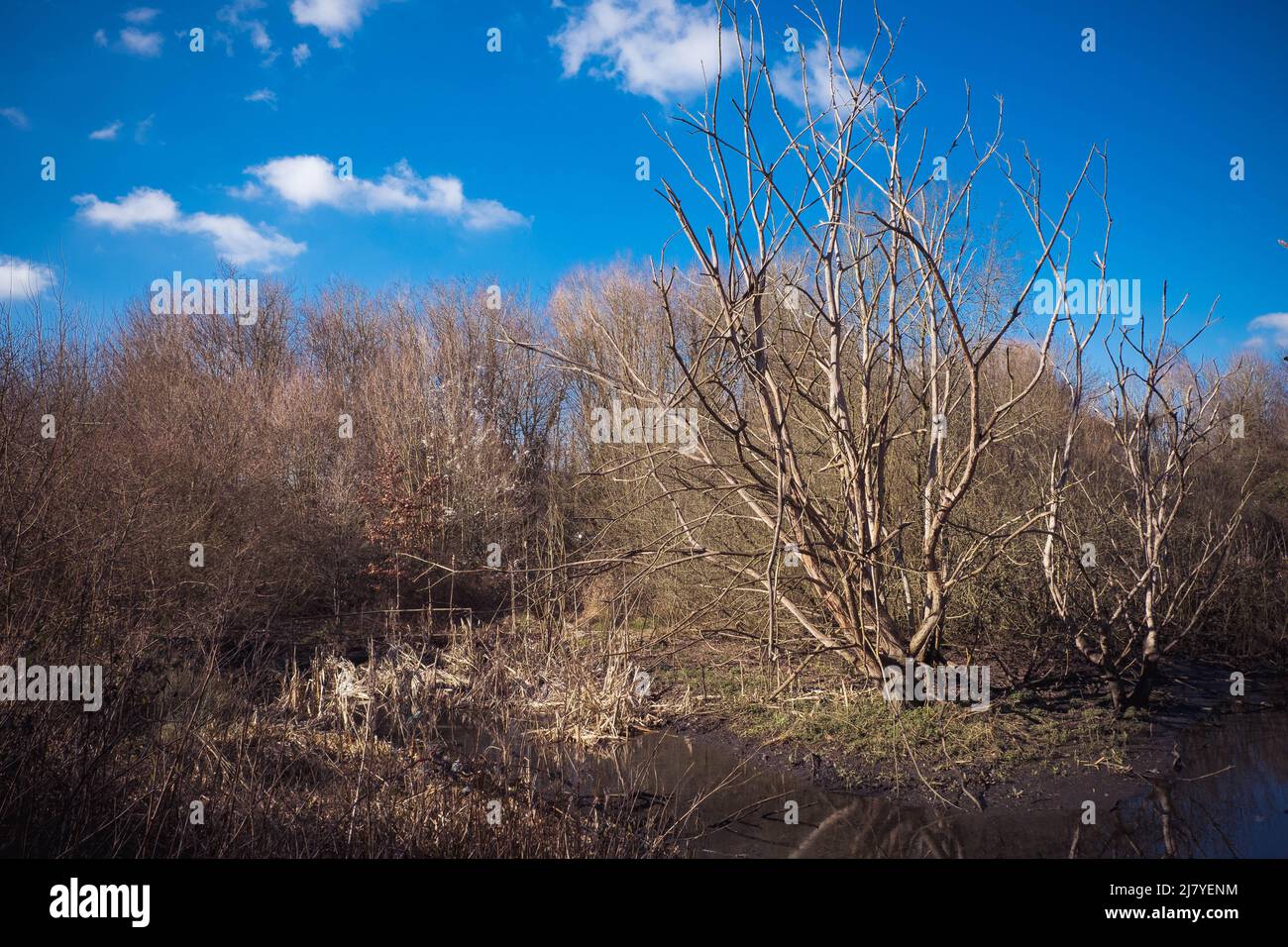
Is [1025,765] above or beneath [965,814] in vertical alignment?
above

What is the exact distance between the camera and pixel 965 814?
524 centimetres

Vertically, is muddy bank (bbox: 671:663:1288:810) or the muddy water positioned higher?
muddy bank (bbox: 671:663:1288:810)

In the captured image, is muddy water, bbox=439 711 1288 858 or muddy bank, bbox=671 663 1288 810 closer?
muddy water, bbox=439 711 1288 858

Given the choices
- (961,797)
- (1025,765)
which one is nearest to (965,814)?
(961,797)

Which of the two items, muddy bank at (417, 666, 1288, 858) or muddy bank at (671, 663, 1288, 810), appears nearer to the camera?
muddy bank at (417, 666, 1288, 858)

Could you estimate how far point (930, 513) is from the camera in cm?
684

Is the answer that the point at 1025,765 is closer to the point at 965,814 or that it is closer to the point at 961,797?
the point at 961,797

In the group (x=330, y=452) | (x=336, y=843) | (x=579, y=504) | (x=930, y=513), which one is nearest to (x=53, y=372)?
(x=336, y=843)

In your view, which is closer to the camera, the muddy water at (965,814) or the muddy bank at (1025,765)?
the muddy water at (965,814)

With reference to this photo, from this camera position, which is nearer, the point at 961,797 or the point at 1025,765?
the point at 961,797

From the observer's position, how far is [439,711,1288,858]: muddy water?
15.8ft

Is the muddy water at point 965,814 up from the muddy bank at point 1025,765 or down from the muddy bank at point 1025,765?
down

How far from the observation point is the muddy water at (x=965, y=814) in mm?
4820
